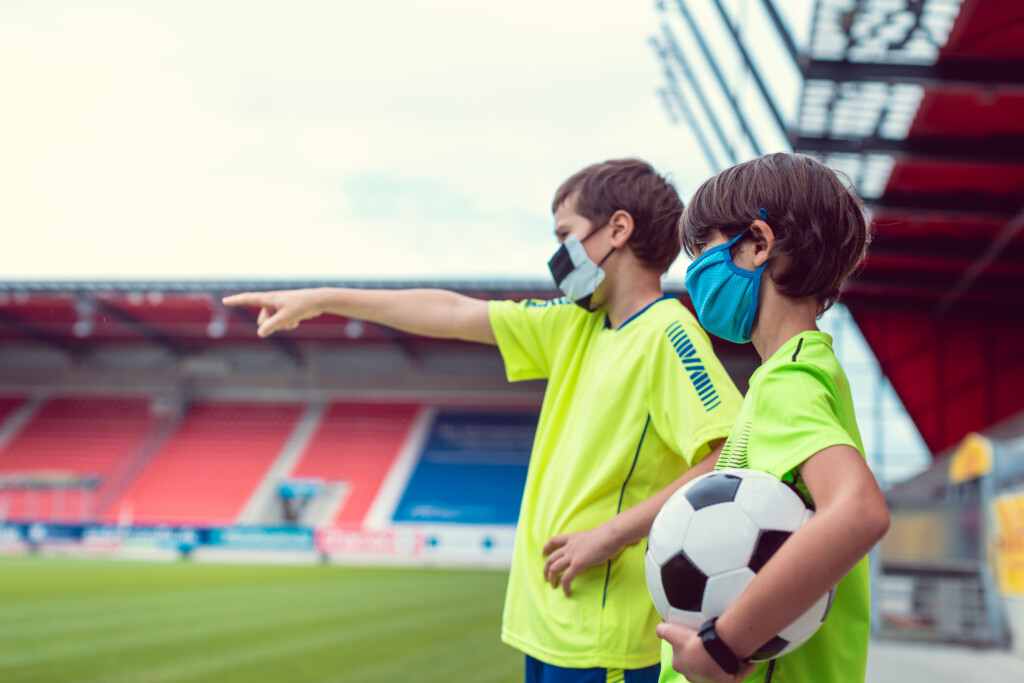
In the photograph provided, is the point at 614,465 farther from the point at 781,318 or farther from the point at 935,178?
the point at 935,178

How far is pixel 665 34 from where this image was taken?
12680 millimetres

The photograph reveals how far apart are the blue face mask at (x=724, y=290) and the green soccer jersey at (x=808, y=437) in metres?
0.11

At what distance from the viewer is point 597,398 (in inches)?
69.8

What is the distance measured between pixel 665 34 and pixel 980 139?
4746 mm

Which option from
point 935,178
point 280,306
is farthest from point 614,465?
point 935,178

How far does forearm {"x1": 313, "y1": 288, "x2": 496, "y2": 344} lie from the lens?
211cm

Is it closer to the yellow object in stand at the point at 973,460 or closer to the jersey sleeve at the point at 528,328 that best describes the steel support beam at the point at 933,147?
the yellow object in stand at the point at 973,460

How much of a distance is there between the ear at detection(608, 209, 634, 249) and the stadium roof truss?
508mm

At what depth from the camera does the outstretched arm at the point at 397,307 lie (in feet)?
6.89

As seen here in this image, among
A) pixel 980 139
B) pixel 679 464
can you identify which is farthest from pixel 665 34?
pixel 679 464

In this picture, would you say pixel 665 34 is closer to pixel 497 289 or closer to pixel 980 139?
pixel 980 139

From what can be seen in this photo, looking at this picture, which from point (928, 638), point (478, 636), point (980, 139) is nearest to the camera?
point (478, 636)

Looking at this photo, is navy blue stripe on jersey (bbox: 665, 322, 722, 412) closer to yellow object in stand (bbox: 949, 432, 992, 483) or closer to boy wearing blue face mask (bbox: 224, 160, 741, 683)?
boy wearing blue face mask (bbox: 224, 160, 741, 683)

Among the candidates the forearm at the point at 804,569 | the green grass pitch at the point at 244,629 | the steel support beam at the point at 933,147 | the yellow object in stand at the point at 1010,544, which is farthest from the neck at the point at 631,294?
the steel support beam at the point at 933,147
